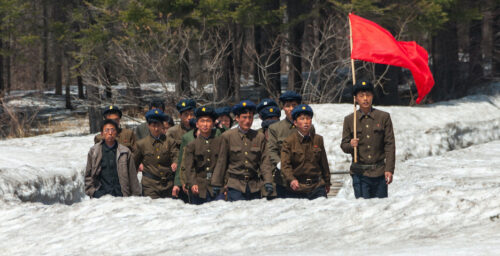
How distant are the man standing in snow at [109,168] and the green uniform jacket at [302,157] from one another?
200 cm

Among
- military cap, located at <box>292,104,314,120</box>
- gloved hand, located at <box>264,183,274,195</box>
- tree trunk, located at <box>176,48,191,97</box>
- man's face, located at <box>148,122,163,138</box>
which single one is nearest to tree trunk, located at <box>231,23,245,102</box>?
tree trunk, located at <box>176,48,191,97</box>

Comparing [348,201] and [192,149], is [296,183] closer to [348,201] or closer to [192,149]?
[348,201]

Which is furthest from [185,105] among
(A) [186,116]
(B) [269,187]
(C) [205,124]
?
(B) [269,187]

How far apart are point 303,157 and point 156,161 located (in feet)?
7.24

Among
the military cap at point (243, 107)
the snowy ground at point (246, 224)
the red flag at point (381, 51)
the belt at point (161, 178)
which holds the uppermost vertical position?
the red flag at point (381, 51)

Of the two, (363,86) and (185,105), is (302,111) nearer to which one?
(363,86)

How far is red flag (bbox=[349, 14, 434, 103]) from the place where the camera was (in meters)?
8.95

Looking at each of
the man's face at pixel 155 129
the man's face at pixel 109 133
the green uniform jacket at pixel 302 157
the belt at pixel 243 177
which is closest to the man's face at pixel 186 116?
the man's face at pixel 155 129

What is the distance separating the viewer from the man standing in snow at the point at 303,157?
7684 mm

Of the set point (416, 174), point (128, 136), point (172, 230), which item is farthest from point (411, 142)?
point (172, 230)

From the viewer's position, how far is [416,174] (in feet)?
43.3

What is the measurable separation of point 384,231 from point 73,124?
22752 millimetres

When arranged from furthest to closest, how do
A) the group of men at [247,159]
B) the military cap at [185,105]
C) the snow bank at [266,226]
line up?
the military cap at [185,105] < the group of men at [247,159] < the snow bank at [266,226]

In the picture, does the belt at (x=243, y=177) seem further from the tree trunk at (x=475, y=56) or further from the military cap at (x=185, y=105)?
the tree trunk at (x=475, y=56)
